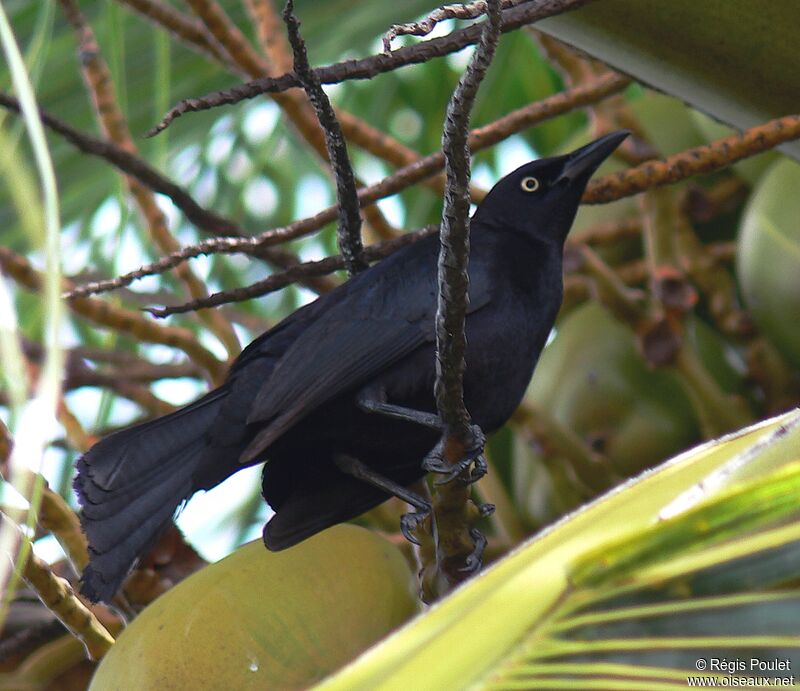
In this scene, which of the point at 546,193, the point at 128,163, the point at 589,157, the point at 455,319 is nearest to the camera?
the point at 455,319

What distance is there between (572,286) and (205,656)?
4.37 feet

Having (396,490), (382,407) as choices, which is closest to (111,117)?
(382,407)

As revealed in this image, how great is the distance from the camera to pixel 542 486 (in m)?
2.02

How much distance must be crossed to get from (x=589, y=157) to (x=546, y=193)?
13 cm

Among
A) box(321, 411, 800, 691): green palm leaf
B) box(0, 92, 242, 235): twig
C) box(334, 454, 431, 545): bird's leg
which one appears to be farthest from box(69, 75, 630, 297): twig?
box(321, 411, 800, 691): green palm leaf

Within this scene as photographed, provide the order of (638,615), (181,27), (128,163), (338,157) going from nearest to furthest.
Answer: (638,615) < (338,157) < (128,163) < (181,27)

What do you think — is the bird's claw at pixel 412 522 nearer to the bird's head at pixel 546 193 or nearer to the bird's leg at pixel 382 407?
the bird's leg at pixel 382 407

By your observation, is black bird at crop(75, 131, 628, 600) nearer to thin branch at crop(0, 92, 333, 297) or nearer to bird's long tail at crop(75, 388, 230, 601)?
bird's long tail at crop(75, 388, 230, 601)

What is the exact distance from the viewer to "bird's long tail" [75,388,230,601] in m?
1.60

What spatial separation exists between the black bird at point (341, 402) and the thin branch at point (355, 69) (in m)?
0.64

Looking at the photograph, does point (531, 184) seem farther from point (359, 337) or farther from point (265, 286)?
point (265, 286)

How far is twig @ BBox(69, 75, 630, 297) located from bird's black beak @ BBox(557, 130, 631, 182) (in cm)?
10

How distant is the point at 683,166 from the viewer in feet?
5.25

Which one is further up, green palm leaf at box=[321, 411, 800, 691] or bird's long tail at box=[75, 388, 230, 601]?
bird's long tail at box=[75, 388, 230, 601]
